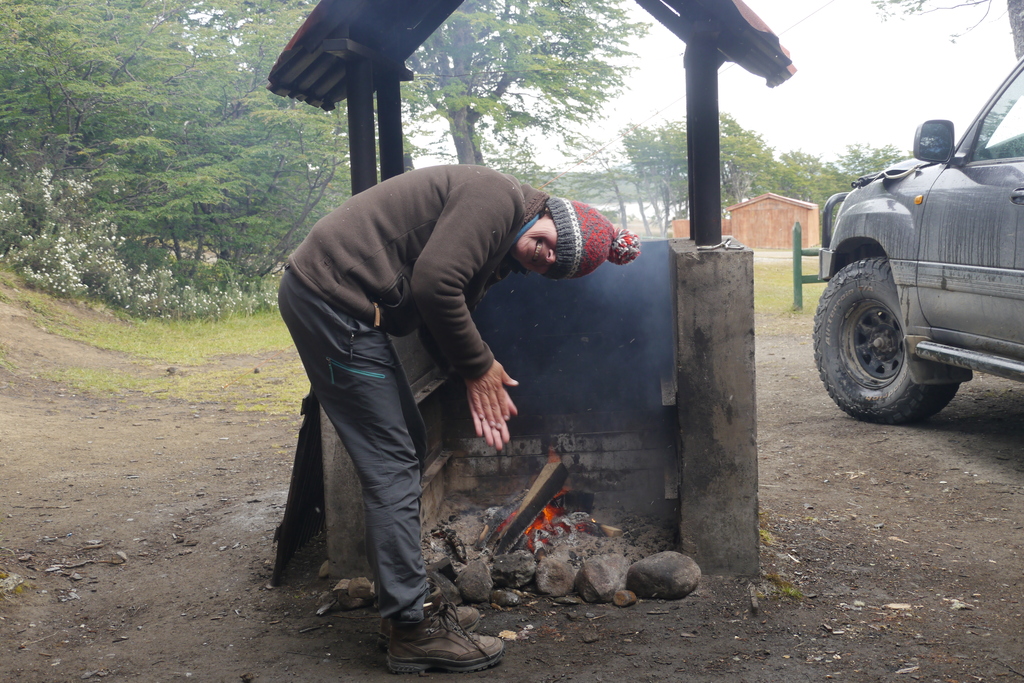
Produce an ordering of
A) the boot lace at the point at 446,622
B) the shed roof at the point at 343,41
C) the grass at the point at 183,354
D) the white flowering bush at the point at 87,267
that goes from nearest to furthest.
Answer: the boot lace at the point at 446,622
the shed roof at the point at 343,41
the grass at the point at 183,354
the white flowering bush at the point at 87,267

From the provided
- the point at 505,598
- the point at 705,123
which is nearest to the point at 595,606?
the point at 505,598

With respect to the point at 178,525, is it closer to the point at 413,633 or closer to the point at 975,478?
the point at 413,633

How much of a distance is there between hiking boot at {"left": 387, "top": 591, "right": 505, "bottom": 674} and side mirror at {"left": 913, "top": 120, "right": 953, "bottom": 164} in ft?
13.4

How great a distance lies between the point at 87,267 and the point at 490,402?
473 inches

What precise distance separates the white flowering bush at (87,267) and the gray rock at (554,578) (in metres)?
11.2

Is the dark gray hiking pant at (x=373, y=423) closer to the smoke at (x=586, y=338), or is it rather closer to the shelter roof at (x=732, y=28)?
the smoke at (x=586, y=338)

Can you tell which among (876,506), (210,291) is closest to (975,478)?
(876,506)

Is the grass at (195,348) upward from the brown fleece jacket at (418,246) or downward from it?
downward

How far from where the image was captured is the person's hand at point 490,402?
2.77 metres

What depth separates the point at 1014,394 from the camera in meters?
Answer: 6.38

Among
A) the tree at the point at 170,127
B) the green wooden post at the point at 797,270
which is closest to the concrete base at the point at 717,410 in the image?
the green wooden post at the point at 797,270

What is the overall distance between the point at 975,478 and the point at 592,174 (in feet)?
147

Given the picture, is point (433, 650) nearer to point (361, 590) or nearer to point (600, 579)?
point (361, 590)

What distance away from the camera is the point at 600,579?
3.33 m
